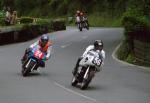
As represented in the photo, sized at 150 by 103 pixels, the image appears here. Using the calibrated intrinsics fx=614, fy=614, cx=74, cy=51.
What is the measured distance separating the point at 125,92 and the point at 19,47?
1789cm

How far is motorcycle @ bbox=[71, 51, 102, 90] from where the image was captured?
18297 mm

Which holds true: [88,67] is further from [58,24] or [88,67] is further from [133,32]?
[58,24]

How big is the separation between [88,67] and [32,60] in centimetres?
352

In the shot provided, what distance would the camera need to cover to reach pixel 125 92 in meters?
18.2

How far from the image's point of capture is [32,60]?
21438mm

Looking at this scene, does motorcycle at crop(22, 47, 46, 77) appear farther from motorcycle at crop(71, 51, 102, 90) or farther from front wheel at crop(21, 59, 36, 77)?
motorcycle at crop(71, 51, 102, 90)

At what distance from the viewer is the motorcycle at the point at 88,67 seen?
18.3m

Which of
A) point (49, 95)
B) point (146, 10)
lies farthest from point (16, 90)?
point (146, 10)

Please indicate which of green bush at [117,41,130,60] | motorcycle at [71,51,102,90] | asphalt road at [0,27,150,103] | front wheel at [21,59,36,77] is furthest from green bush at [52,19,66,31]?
motorcycle at [71,51,102,90]

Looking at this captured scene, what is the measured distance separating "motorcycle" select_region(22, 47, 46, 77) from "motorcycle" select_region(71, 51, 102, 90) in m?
3.01

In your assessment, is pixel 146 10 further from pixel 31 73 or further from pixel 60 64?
pixel 31 73

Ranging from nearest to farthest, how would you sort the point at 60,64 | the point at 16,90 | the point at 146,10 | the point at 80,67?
1. the point at 16,90
2. the point at 80,67
3. the point at 60,64
4. the point at 146,10

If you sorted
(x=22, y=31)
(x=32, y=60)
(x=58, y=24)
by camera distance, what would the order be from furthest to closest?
(x=58, y=24) → (x=22, y=31) → (x=32, y=60)

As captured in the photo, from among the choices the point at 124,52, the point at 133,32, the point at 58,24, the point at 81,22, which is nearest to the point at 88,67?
the point at 133,32
